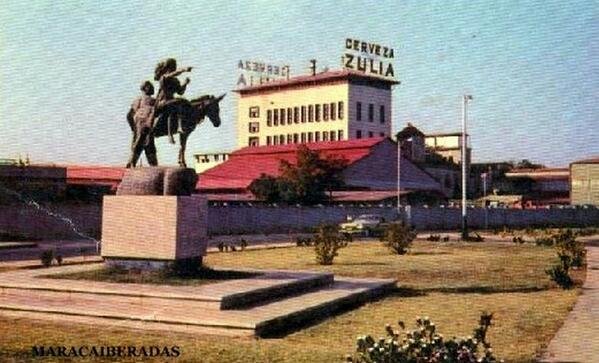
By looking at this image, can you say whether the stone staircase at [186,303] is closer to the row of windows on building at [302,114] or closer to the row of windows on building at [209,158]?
the row of windows on building at [302,114]

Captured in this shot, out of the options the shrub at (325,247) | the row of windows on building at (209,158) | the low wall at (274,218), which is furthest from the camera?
the row of windows on building at (209,158)

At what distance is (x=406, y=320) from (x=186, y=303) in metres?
3.17

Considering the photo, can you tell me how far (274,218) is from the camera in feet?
154

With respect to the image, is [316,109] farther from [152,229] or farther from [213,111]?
[152,229]

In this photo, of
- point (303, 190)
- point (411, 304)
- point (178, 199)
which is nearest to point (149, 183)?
point (178, 199)

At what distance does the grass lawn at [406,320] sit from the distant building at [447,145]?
234ft

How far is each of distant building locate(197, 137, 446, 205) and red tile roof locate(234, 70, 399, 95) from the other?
15445mm

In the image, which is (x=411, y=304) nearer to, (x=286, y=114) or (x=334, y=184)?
(x=334, y=184)

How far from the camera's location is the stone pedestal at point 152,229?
1212 cm

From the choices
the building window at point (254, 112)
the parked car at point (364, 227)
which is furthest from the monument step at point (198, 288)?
the building window at point (254, 112)

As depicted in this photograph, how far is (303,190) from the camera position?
53625 mm

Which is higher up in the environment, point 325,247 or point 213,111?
point 213,111

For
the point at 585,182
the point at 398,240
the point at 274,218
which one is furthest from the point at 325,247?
the point at 585,182

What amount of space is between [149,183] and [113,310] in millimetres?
3001
